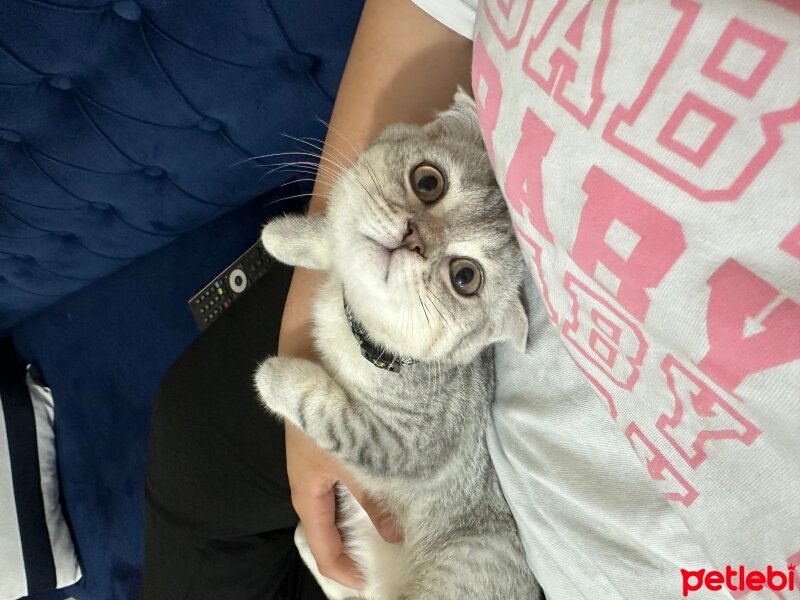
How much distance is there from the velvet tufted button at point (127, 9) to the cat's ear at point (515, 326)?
0.86 m

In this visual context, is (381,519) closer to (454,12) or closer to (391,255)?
(391,255)

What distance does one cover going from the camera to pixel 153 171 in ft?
4.08

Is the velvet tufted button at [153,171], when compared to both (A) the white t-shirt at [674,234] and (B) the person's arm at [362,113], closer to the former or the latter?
(B) the person's arm at [362,113]

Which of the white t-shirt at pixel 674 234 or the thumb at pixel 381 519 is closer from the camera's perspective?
the white t-shirt at pixel 674 234

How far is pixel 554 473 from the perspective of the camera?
727 mm

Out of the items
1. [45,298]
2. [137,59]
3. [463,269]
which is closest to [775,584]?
[463,269]

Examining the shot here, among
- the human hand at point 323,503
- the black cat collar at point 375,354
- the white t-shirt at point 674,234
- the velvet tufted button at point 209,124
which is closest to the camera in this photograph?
the white t-shirt at point 674,234

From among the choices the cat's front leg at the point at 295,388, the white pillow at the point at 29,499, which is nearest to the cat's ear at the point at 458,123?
the cat's front leg at the point at 295,388

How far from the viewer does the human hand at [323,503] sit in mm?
1024

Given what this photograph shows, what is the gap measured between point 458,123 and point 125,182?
84 cm

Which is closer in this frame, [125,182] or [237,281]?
[125,182]

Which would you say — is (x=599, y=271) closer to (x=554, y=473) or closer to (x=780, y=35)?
(x=780, y=35)

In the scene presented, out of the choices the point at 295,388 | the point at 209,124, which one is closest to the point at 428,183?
the point at 295,388

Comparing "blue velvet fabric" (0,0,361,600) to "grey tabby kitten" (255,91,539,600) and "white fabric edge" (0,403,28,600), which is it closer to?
"white fabric edge" (0,403,28,600)
